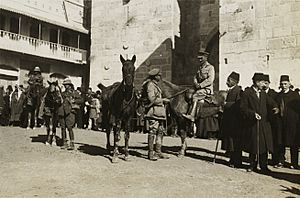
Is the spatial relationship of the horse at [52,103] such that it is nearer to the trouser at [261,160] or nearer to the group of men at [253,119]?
the group of men at [253,119]

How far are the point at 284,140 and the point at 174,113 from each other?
8.72 feet

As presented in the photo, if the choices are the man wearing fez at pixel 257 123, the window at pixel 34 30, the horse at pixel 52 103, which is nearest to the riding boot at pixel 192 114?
the man wearing fez at pixel 257 123

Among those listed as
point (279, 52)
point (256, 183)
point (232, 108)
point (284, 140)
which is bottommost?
point (256, 183)

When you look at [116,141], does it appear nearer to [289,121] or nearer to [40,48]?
[289,121]

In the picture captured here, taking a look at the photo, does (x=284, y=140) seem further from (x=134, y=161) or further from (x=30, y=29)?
(x=30, y=29)

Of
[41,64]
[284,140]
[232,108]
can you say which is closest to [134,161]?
[232,108]

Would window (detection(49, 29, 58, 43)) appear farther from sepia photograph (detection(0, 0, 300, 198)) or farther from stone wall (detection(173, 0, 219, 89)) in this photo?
stone wall (detection(173, 0, 219, 89))

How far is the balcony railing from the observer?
2302 centimetres

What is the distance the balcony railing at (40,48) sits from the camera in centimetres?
2302

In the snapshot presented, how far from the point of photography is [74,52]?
27.5 metres

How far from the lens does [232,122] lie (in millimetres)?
8344

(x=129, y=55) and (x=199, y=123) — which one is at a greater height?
(x=129, y=55)

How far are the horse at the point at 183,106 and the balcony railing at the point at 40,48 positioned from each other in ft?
52.3

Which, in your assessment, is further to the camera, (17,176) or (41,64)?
(41,64)
